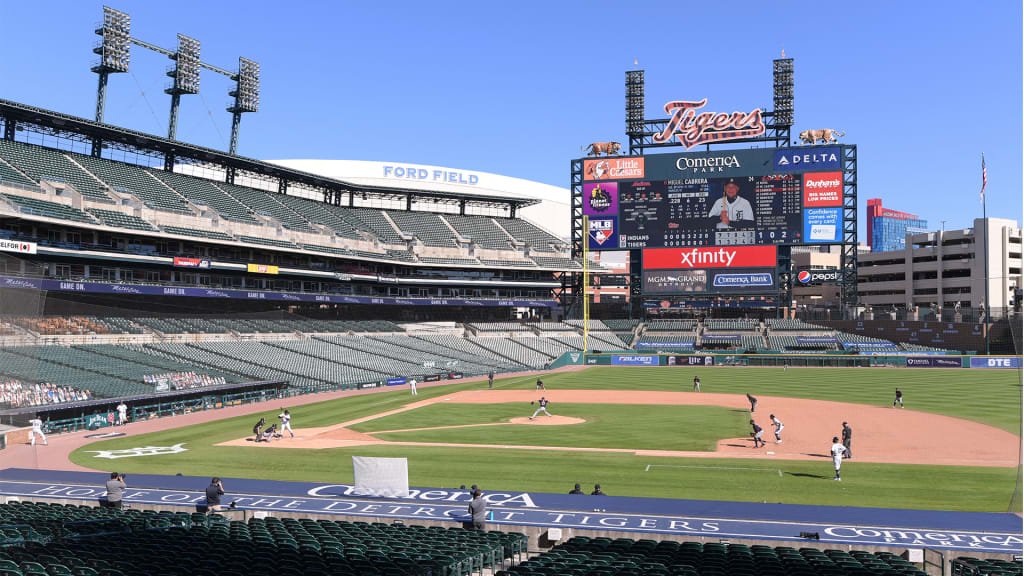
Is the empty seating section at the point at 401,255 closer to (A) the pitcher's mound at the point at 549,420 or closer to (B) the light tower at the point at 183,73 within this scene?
(B) the light tower at the point at 183,73

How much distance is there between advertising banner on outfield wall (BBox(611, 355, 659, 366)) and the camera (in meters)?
75.7

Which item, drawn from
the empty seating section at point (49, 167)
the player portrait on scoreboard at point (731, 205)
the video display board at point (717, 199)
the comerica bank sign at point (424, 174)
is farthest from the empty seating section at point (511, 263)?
the empty seating section at point (49, 167)

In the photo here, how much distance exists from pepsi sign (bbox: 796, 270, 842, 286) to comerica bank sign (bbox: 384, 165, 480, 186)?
51.0 m

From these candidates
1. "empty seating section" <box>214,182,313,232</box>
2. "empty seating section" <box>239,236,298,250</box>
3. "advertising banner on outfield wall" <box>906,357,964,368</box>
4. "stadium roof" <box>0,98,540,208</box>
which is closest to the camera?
"stadium roof" <box>0,98,540,208</box>

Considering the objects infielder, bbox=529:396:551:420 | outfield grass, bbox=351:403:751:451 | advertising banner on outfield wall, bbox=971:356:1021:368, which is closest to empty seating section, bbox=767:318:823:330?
advertising banner on outfield wall, bbox=971:356:1021:368

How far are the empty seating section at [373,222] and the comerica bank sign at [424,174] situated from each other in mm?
17235

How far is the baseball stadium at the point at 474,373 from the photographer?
1522 cm

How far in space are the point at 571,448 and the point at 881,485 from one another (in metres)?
11.5

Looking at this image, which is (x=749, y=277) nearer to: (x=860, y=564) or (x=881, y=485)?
(x=881, y=485)

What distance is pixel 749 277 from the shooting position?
78.5 m

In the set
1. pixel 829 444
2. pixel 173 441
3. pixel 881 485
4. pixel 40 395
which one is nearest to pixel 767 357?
pixel 829 444

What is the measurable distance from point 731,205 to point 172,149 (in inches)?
2182

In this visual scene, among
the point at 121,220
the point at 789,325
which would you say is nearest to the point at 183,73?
the point at 121,220

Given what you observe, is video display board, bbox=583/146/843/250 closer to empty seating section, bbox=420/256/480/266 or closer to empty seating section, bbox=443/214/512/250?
empty seating section, bbox=420/256/480/266
